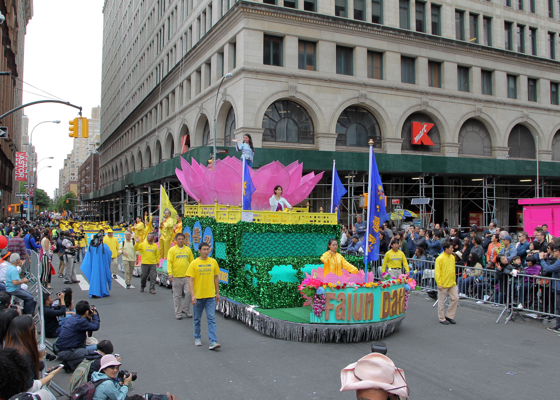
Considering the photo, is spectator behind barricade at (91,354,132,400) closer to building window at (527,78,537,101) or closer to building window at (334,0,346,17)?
building window at (334,0,346,17)

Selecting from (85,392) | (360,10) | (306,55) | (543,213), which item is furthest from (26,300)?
(360,10)

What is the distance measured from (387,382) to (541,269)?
382 inches

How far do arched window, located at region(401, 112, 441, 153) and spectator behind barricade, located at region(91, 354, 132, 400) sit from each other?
28.4m

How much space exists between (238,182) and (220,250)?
2044 mm

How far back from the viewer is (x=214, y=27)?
28406mm

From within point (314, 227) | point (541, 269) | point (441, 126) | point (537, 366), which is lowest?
point (537, 366)

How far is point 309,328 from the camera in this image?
25.2 ft

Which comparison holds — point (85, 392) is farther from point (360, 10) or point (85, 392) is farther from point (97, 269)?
point (360, 10)

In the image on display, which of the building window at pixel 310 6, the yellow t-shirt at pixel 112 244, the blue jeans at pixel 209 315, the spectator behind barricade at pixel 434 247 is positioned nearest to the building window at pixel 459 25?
the building window at pixel 310 6

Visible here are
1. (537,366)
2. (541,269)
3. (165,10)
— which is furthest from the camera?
(165,10)

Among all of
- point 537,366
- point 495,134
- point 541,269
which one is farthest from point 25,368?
point 495,134

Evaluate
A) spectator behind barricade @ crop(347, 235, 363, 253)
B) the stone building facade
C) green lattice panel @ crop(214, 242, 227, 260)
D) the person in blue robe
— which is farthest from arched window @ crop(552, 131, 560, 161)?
the person in blue robe

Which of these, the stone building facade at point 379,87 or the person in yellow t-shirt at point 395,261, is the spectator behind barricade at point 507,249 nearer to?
the person in yellow t-shirt at point 395,261

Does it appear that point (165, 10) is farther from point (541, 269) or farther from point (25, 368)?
point (25, 368)
